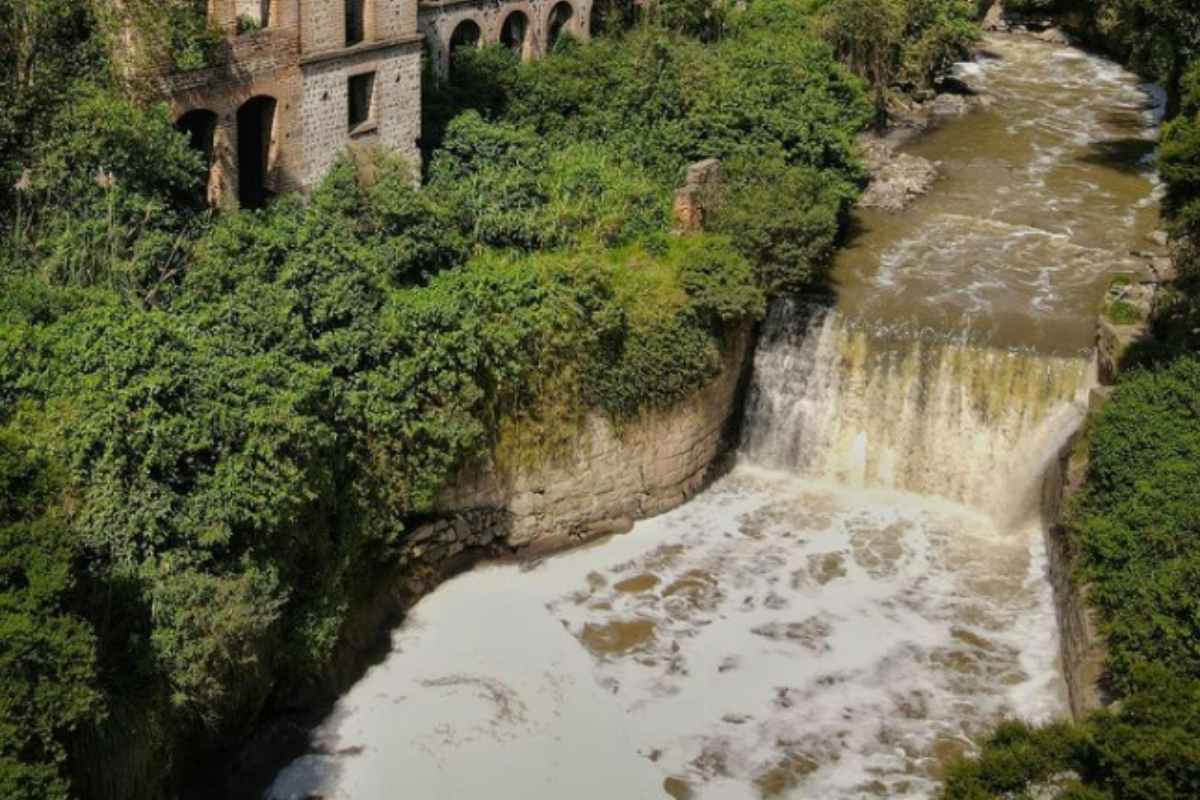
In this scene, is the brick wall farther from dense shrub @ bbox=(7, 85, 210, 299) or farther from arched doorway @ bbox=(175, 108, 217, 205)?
dense shrub @ bbox=(7, 85, 210, 299)

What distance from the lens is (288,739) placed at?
81.5 feet

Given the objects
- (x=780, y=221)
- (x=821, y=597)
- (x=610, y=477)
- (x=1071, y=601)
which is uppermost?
(x=780, y=221)

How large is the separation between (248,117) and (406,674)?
13401 millimetres

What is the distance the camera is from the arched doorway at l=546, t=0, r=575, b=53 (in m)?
46.7

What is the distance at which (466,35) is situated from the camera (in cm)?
4297

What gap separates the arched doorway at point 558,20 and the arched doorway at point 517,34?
1.36 meters

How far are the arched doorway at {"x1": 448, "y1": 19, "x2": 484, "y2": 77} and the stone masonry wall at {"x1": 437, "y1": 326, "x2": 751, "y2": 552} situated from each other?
14.1 m

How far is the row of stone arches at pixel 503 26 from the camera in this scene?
40.9 meters

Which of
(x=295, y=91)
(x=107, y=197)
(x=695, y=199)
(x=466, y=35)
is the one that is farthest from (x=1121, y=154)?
(x=107, y=197)

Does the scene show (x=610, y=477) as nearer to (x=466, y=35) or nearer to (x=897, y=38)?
(x=466, y=35)

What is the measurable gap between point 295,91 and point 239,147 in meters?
2.13

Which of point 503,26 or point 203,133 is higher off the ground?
point 503,26

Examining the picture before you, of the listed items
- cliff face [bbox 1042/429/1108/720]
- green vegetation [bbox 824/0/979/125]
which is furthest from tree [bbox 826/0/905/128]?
cliff face [bbox 1042/429/1108/720]

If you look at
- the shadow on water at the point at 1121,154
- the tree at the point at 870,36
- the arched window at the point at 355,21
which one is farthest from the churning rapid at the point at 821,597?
the arched window at the point at 355,21
